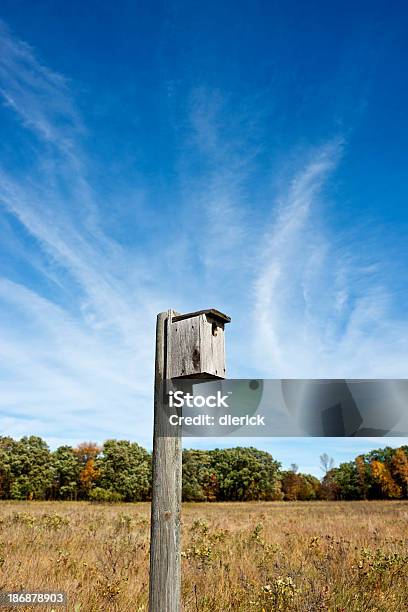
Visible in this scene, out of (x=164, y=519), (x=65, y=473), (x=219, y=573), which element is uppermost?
(x=65, y=473)

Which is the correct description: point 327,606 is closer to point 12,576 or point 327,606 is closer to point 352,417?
point 352,417

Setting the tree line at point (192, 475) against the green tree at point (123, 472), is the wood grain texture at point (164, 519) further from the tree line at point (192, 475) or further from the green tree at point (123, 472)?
the green tree at point (123, 472)

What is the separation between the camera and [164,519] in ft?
10.1

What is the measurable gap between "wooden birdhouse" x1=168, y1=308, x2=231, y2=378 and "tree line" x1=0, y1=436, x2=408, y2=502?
140ft

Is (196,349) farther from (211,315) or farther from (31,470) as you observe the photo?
(31,470)

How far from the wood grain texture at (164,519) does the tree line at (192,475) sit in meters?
42.4

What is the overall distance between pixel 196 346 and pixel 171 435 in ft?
2.21

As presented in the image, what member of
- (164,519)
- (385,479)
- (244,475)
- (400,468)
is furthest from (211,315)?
(400,468)

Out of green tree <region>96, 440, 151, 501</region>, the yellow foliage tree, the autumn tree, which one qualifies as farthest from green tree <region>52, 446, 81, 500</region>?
the autumn tree

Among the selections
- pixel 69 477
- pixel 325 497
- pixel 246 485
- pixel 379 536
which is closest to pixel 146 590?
pixel 379 536

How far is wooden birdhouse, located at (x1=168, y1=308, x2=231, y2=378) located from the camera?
10.8 feet

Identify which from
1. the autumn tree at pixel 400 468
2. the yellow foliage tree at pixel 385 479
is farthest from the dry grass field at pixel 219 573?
the autumn tree at pixel 400 468

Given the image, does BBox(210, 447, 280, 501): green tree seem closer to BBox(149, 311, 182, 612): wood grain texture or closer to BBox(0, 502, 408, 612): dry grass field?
BBox(0, 502, 408, 612): dry grass field

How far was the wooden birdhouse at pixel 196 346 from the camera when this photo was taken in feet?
10.8
